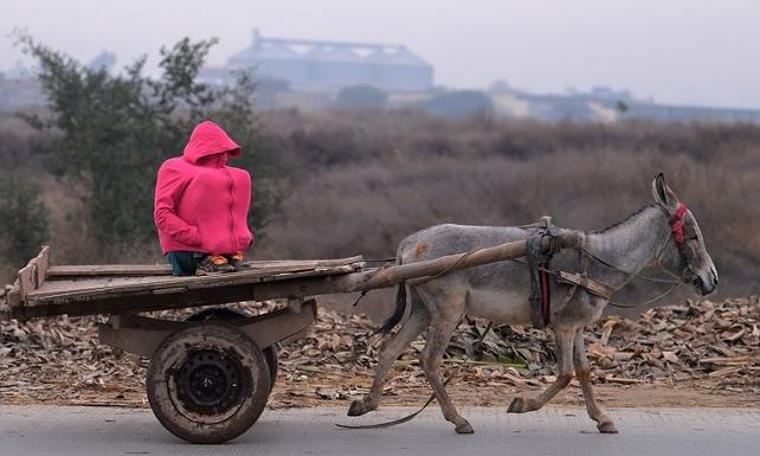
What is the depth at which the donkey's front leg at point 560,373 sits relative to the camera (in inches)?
380

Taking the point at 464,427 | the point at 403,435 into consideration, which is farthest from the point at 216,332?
the point at 464,427

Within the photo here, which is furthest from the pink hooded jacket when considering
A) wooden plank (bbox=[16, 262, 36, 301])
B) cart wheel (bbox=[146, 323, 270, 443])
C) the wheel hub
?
wooden plank (bbox=[16, 262, 36, 301])

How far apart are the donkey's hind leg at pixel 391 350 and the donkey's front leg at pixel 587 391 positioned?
1072mm

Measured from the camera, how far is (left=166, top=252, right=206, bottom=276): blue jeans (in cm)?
966

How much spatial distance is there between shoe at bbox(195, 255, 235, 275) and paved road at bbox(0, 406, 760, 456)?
1.15m

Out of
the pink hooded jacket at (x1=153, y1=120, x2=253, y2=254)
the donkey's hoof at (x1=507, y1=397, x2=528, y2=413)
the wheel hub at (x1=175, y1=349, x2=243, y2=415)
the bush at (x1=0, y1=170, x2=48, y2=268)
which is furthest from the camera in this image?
the bush at (x1=0, y1=170, x2=48, y2=268)

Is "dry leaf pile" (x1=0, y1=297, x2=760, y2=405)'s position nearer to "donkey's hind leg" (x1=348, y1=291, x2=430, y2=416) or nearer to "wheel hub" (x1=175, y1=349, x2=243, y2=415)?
"donkey's hind leg" (x1=348, y1=291, x2=430, y2=416)

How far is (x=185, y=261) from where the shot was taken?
9.70m

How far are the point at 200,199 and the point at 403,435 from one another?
213 centimetres

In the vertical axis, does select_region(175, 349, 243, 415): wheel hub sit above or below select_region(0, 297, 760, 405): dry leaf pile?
above

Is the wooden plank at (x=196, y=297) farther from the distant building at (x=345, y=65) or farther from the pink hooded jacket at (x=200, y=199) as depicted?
the distant building at (x=345, y=65)

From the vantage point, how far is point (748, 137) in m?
50.2

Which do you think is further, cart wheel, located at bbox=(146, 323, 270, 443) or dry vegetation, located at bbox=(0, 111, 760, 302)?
dry vegetation, located at bbox=(0, 111, 760, 302)

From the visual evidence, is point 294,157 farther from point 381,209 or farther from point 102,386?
point 102,386
